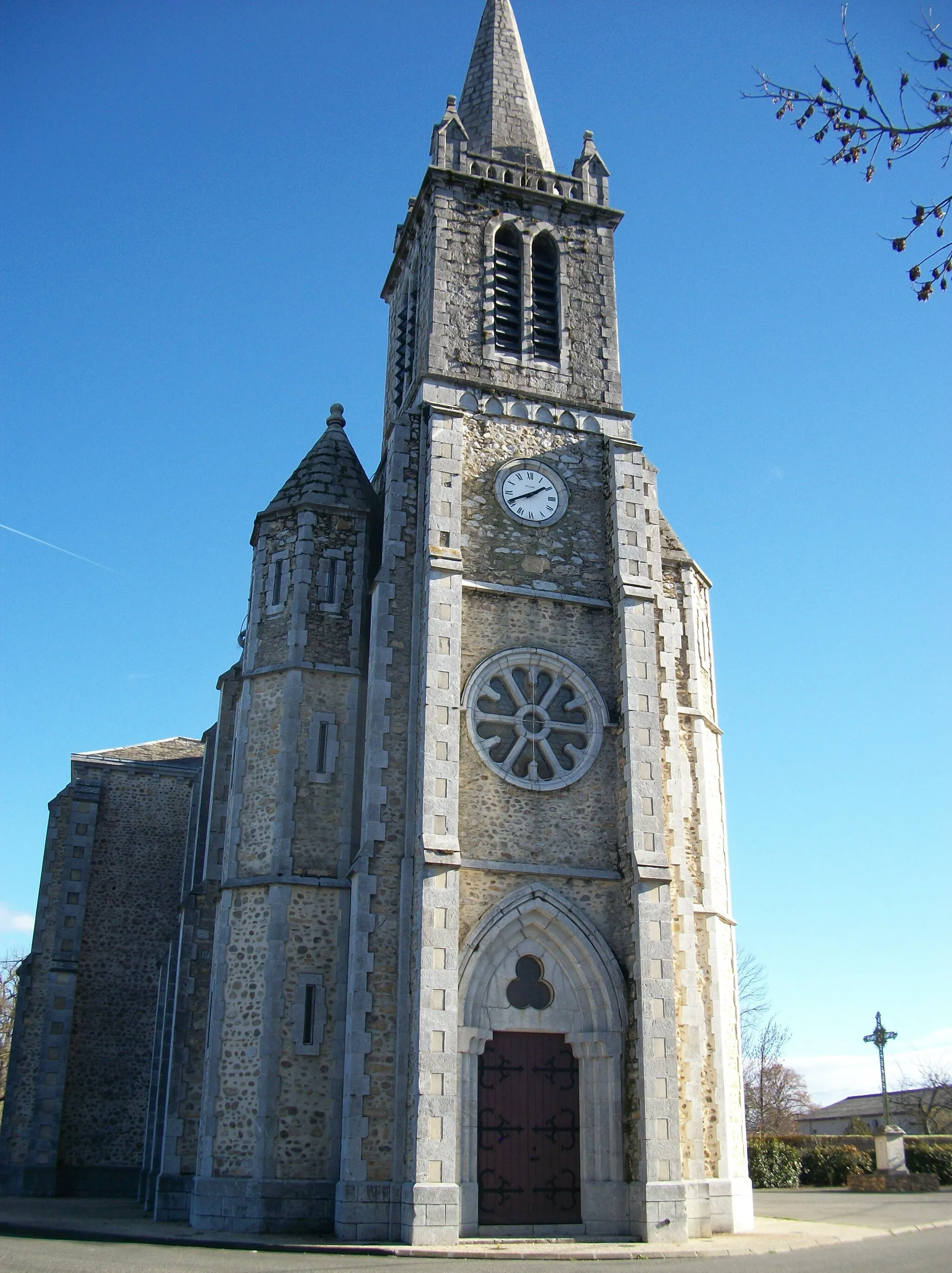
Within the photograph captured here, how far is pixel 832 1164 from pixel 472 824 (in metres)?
21.0

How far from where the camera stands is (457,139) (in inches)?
872

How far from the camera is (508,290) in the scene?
21625 millimetres

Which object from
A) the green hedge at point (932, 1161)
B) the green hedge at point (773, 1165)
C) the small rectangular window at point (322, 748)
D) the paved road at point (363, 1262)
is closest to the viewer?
the paved road at point (363, 1262)

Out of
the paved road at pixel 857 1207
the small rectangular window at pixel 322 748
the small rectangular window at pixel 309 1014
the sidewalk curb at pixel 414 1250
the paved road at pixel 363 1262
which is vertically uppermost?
the small rectangular window at pixel 322 748

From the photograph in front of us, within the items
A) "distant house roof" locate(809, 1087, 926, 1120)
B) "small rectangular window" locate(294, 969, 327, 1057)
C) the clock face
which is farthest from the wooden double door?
"distant house roof" locate(809, 1087, 926, 1120)

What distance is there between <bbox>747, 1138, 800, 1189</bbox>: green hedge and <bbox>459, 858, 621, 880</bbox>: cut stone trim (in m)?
16.9

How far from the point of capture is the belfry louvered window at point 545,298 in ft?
70.2

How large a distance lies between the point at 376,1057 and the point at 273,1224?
8.56 feet

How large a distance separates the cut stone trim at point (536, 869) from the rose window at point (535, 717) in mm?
1261

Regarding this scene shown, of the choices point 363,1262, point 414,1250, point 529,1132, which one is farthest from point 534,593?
point 363,1262

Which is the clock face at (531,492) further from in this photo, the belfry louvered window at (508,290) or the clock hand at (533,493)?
the belfry louvered window at (508,290)

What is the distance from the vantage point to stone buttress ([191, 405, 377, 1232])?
15.9 metres

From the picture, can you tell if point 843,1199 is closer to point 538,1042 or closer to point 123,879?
point 538,1042

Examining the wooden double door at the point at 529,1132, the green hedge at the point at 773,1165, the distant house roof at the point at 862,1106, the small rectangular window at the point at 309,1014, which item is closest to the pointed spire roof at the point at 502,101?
the small rectangular window at the point at 309,1014
